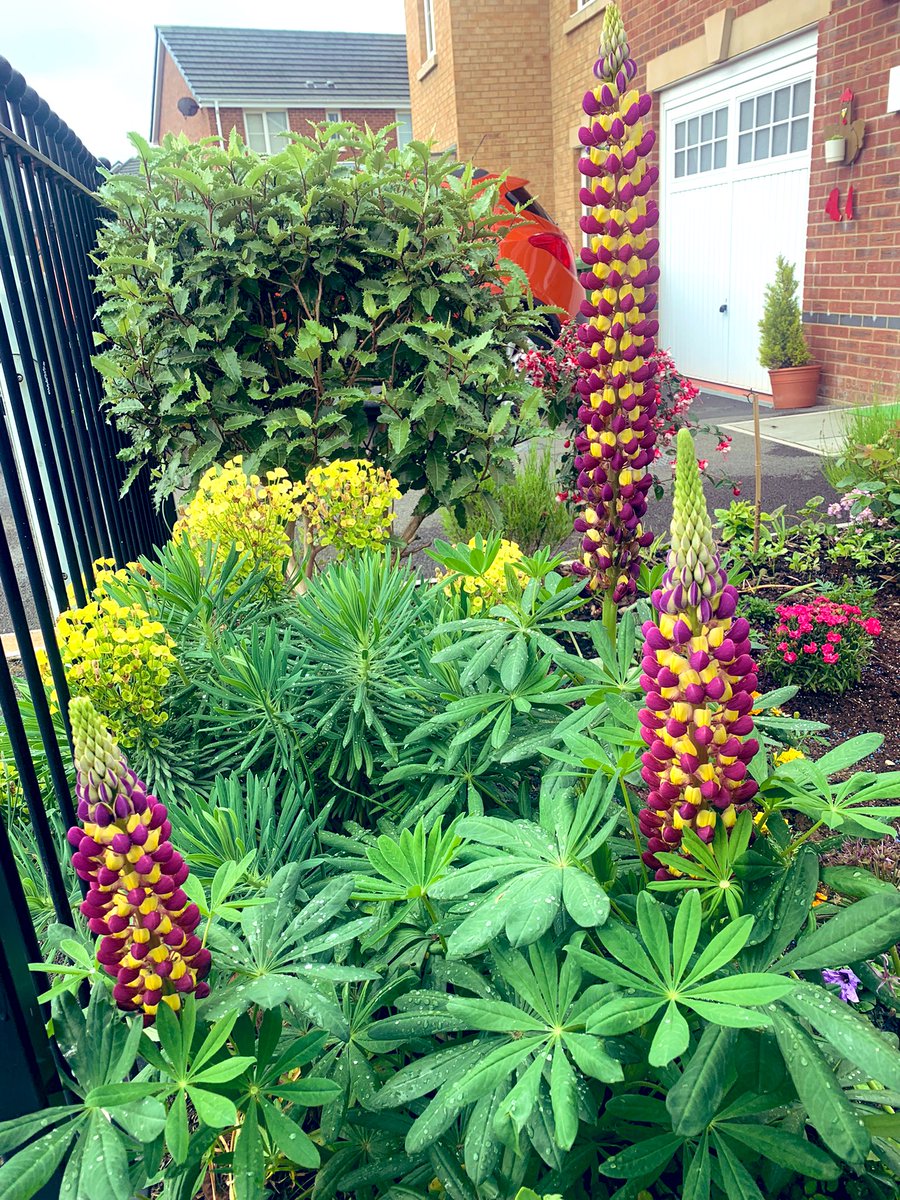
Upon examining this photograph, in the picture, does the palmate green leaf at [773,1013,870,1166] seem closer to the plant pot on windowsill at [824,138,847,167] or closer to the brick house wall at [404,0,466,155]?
the plant pot on windowsill at [824,138,847,167]

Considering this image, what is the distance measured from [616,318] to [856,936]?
125 centimetres

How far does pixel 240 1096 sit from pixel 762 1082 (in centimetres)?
64

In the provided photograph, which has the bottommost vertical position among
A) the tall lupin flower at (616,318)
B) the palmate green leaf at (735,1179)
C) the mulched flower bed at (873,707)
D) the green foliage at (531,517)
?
the mulched flower bed at (873,707)

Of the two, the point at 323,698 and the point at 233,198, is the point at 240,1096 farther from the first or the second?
the point at 233,198

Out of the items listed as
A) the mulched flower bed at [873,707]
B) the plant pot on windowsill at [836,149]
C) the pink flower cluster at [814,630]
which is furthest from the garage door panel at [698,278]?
the pink flower cluster at [814,630]

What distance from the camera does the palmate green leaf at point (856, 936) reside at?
3.42 feet

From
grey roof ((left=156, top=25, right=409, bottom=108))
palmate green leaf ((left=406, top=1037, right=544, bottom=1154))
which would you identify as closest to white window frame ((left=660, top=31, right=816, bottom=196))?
palmate green leaf ((left=406, top=1037, right=544, bottom=1154))

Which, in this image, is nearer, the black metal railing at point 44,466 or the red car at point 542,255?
the black metal railing at point 44,466

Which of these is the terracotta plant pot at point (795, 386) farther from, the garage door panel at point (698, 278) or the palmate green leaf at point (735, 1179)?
the palmate green leaf at point (735, 1179)

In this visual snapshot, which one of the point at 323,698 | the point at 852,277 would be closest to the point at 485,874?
the point at 323,698

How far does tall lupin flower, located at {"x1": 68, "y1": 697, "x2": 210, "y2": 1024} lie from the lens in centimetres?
106

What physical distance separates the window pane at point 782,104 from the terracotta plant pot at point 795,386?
2734 millimetres

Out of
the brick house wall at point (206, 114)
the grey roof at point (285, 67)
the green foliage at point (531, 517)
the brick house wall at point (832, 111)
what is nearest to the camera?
the green foliage at point (531, 517)

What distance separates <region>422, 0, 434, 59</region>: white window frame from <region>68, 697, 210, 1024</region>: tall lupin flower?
2013 centimetres
